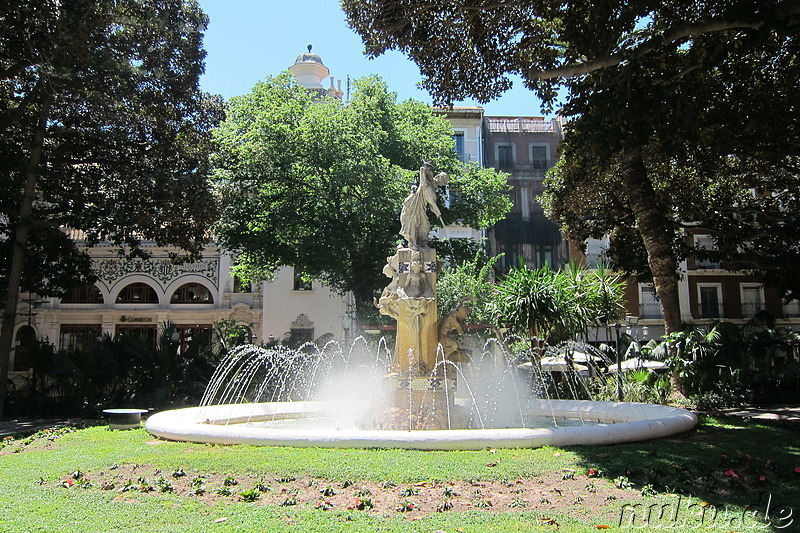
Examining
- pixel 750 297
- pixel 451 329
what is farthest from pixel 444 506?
pixel 750 297

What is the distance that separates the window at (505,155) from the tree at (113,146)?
2269 cm

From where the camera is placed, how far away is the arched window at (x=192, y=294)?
35625 millimetres

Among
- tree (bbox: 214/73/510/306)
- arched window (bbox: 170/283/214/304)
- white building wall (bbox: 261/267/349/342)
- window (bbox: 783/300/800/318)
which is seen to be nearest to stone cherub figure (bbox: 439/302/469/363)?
tree (bbox: 214/73/510/306)

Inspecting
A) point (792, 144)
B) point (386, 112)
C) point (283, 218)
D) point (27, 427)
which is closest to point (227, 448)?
point (27, 427)

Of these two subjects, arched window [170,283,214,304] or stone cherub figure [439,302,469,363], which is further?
arched window [170,283,214,304]

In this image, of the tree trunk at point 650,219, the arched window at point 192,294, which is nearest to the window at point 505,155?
the arched window at point 192,294

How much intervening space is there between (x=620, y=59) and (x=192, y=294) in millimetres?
29131

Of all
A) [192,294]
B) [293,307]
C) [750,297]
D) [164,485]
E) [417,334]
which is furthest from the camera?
[750,297]

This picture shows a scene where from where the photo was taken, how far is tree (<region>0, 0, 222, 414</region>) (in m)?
18.3

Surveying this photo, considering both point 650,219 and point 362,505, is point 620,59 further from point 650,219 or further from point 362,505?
point 362,505

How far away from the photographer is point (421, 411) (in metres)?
11.0

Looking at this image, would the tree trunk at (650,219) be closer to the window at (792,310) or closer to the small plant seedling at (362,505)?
the small plant seedling at (362,505)

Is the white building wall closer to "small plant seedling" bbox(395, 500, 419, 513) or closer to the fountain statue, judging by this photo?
the fountain statue

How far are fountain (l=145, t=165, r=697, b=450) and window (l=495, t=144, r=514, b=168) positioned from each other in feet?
90.2
